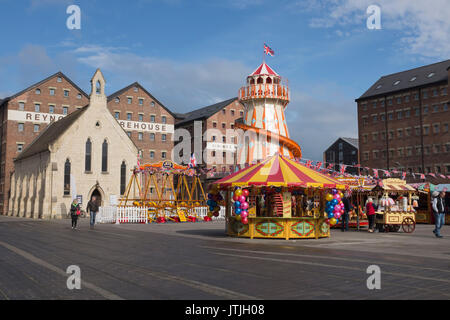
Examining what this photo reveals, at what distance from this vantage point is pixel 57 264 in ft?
36.3

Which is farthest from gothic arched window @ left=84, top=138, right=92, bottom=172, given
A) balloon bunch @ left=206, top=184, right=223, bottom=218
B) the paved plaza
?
the paved plaza

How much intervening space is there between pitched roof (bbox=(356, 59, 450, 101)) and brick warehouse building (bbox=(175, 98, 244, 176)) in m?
22.6

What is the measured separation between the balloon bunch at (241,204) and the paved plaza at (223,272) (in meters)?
4.08

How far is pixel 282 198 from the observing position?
2036 centimetres

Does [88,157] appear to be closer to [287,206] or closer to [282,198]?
[282,198]

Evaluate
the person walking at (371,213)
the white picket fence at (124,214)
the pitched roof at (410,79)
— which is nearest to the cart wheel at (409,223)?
the person walking at (371,213)

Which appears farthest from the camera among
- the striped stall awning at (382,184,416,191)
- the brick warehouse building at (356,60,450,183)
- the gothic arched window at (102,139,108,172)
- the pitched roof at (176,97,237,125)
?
the pitched roof at (176,97,237,125)

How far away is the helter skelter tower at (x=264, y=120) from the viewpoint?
95.9 ft

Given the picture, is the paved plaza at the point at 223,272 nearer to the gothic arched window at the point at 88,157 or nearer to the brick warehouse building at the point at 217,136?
the gothic arched window at the point at 88,157

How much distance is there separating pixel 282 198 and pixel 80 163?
32848mm

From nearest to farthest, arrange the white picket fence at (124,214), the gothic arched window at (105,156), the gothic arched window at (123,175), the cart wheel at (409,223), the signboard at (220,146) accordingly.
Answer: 1. the cart wheel at (409,223)
2. the white picket fence at (124,214)
3. the gothic arched window at (105,156)
4. the gothic arched window at (123,175)
5. the signboard at (220,146)

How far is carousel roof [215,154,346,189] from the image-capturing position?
1939 cm

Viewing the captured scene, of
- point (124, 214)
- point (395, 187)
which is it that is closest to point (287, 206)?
point (395, 187)

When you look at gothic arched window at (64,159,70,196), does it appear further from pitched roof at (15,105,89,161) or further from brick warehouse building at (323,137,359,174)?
brick warehouse building at (323,137,359,174)
